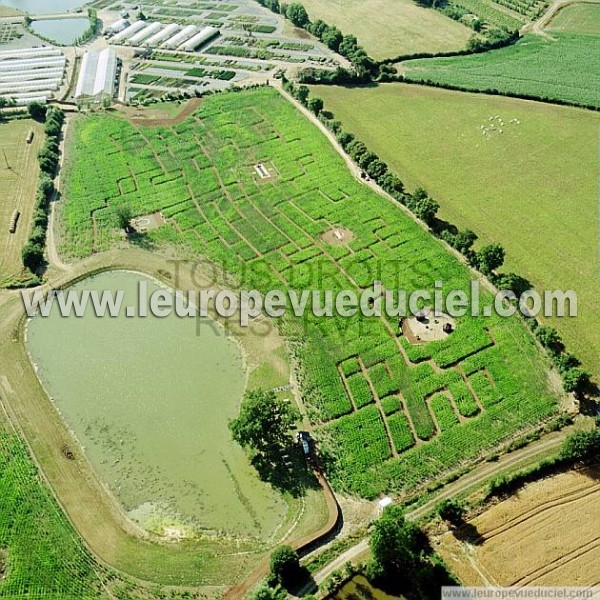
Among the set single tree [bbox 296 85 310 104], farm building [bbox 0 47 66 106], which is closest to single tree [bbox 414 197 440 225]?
single tree [bbox 296 85 310 104]

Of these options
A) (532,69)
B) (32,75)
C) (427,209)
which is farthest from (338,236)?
(32,75)

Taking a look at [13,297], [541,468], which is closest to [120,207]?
[13,297]

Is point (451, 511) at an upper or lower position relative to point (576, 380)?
lower

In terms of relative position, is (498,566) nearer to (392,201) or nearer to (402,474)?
(402,474)

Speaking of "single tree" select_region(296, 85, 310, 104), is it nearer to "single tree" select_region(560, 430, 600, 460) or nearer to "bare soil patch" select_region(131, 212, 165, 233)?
"bare soil patch" select_region(131, 212, 165, 233)

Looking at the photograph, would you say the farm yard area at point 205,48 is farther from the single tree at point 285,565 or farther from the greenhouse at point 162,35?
the single tree at point 285,565

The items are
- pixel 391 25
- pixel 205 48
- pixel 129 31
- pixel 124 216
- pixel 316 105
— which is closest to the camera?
pixel 124 216

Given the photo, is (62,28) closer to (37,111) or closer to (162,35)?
(162,35)
